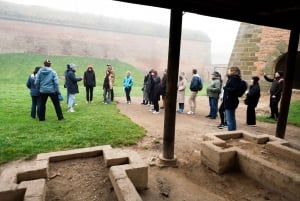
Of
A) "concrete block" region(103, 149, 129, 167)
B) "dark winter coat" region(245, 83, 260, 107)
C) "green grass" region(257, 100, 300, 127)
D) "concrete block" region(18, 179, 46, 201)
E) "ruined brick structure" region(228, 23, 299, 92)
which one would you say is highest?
"ruined brick structure" region(228, 23, 299, 92)

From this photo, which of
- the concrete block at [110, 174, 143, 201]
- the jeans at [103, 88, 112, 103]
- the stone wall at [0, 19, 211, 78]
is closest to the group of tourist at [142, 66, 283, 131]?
the jeans at [103, 88, 112, 103]

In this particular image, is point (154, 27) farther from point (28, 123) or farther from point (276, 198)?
point (276, 198)

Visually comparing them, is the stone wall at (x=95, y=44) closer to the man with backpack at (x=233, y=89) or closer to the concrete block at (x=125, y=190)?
the man with backpack at (x=233, y=89)

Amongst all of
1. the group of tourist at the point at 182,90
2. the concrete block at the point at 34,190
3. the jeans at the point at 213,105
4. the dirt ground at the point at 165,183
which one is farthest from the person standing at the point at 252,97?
the concrete block at the point at 34,190

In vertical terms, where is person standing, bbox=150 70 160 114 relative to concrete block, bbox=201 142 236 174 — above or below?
above

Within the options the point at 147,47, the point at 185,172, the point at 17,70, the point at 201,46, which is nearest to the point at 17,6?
the point at 17,70

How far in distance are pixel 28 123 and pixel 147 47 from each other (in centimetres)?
3237

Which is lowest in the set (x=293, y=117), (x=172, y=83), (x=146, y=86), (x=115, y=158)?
(x=115, y=158)

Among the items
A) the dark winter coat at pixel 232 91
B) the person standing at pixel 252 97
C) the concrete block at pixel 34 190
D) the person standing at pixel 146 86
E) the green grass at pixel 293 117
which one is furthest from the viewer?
the person standing at pixel 146 86

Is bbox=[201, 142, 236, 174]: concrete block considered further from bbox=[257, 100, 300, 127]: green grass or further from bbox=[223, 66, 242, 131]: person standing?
bbox=[257, 100, 300, 127]: green grass

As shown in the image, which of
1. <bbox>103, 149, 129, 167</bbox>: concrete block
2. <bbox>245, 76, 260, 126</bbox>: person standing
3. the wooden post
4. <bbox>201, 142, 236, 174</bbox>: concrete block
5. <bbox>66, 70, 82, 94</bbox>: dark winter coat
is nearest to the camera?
<bbox>103, 149, 129, 167</bbox>: concrete block

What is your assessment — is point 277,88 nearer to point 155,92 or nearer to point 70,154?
point 155,92

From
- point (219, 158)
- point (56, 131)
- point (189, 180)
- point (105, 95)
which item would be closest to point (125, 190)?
point (189, 180)

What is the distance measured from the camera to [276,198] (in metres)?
3.59
